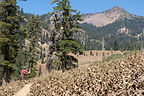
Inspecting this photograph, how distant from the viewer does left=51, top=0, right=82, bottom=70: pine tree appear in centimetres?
2073

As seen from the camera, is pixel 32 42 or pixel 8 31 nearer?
pixel 8 31

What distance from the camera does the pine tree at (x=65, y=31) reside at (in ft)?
68.0

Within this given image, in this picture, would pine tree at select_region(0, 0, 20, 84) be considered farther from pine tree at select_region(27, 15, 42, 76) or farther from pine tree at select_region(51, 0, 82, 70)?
pine tree at select_region(27, 15, 42, 76)

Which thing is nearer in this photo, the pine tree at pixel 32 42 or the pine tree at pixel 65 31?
the pine tree at pixel 65 31

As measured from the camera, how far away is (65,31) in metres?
21.7

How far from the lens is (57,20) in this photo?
68.6 ft

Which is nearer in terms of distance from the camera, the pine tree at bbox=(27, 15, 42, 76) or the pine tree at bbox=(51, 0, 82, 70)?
the pine tree at bbox=(51, 0, 82, 70)

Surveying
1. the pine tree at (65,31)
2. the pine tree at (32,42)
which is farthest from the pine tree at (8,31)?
the pine tree at (32,42)

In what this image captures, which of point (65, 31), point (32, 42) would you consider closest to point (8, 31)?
point (65, 31)

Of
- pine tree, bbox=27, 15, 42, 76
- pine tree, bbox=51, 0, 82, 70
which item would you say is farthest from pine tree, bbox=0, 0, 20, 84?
pine tree, bbox=27, 15, 42, 76

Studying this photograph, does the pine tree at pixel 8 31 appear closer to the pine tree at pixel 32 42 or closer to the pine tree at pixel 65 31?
the pine tree at pixel 65 31

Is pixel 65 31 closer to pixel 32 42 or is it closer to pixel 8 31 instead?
pixel 8 31

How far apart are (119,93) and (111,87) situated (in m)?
1.03

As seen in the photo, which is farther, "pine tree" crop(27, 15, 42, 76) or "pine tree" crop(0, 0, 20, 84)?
"pine tree" crop(27, 15, 42, 76)
